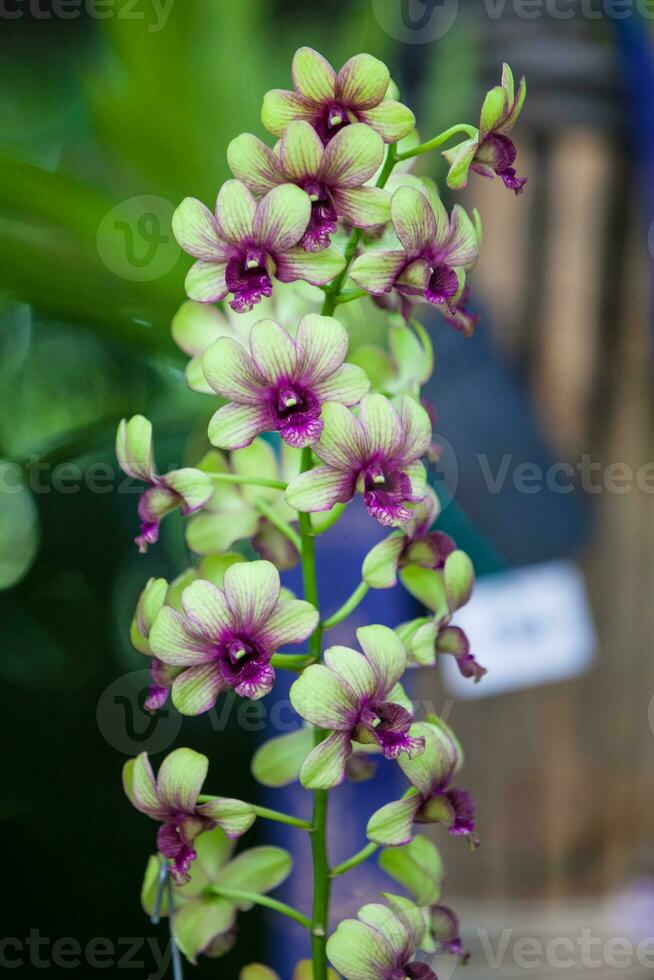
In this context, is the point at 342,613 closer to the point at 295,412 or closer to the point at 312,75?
the point at 295,412

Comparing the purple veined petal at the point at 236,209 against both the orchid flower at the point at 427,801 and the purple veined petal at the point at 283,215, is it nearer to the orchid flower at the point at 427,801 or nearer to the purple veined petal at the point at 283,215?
the purple veined petal at the point at 283,215

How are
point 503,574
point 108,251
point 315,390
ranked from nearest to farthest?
point 315,390
point 108,251
point 503,574

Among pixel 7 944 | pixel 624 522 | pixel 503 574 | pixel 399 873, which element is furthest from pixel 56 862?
pixel 624 522

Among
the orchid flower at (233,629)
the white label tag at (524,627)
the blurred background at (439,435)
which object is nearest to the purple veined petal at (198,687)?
the orchid flower at (233,629)

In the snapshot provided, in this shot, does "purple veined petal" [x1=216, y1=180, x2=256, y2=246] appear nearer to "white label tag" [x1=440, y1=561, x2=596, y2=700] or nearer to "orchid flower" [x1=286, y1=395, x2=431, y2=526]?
"orchid flower" [x1=286, y1=395, x2=431, y2=526]

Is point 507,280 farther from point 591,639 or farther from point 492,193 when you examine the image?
point 591,639

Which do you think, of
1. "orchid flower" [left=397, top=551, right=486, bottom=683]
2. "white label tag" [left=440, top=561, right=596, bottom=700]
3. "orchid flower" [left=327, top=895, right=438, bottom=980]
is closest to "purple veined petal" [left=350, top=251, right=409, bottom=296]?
"orchid flower" [left=397, top=551, right=486, bottom=683]
